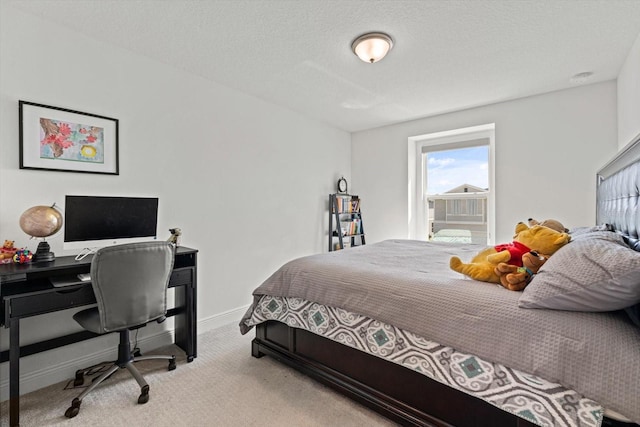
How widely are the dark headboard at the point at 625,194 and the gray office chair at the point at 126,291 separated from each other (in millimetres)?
2516

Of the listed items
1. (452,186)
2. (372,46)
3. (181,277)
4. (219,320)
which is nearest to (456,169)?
(452,186)

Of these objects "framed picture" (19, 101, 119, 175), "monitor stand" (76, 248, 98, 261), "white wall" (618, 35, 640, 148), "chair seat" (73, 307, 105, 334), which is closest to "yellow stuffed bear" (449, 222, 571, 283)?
"white wall" (618, 35, 640, 148)

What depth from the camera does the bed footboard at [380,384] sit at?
4.42 feet

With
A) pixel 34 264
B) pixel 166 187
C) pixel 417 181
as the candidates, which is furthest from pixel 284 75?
pixel 417 181

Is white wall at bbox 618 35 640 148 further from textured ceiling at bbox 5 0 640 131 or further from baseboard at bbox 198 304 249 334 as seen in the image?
baseboard at bbox 198 304 249 334

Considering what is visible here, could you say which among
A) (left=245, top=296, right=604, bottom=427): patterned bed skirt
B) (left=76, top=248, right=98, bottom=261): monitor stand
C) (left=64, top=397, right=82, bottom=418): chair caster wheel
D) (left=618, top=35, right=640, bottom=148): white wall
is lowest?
(left=64, top=397, right=82, bottom=418): chair caster wheel

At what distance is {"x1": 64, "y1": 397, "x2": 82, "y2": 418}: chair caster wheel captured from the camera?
5.49 ft

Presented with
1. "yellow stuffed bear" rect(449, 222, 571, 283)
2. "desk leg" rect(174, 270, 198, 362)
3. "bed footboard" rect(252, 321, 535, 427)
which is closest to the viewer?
"bed footboard" rect(252, 321, 535, 427)

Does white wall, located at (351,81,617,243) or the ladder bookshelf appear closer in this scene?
white wall, located at (351,81,617,243)

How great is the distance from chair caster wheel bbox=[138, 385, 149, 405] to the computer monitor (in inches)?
39.0

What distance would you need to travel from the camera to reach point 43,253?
1.84 m

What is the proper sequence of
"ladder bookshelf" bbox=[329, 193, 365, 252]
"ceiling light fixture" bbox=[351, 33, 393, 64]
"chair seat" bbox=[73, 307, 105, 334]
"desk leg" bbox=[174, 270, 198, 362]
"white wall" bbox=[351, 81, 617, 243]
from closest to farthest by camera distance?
"chair seat" bbox=[73, 307, 105, 334], "ceiling light fixture" bbox=[351, 33, 393, 64], "desk leg" bbox=[174, 270, 198, 362], "white wall" bbox=[351, 81, 617, 243], "ladder bookshelf" bbox=[329, 193, 365, 252]

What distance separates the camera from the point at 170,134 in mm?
2650

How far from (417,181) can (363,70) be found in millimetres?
2267
